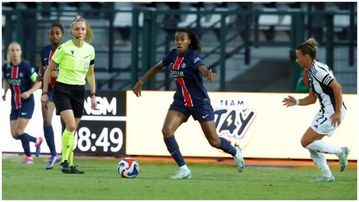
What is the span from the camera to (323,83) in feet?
47.6

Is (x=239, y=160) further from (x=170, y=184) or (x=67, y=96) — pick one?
(x=67, y=96)

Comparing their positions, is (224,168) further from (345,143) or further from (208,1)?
(208,1)

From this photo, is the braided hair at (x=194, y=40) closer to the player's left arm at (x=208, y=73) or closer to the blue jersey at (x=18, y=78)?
the player's left arm at (x=208, y=73)

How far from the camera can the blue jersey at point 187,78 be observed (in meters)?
15.0

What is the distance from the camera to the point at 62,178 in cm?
1471

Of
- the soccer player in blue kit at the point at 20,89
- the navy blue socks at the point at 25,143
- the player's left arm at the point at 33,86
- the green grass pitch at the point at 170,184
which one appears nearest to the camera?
the green grass pitch at the point at 170,184

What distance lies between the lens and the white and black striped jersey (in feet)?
47.4

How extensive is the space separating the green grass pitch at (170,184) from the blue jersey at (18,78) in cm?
105

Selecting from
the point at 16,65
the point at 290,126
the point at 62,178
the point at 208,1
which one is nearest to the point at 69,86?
the point at 62,178

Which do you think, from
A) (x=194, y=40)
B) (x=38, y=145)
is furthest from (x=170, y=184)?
(x=38, y=145)

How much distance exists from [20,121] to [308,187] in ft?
18.4

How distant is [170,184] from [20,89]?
4.81m

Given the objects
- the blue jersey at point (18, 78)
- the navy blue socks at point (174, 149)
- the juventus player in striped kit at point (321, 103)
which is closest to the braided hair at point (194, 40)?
the navy blue socks at point (174, 149)

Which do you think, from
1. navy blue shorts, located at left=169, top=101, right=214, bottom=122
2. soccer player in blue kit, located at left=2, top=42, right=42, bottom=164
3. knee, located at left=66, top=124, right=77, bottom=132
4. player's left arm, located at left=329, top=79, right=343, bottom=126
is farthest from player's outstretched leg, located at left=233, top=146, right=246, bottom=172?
soccer player in blue kit, located at left=2, top=42, right=42, bottom=164
